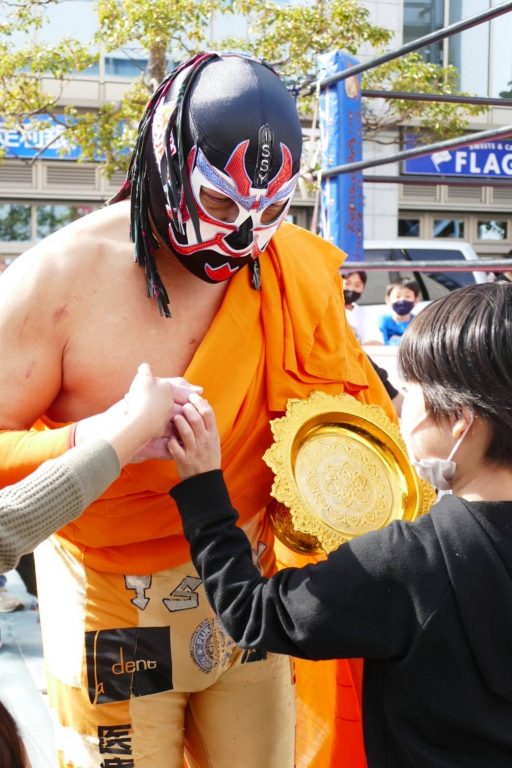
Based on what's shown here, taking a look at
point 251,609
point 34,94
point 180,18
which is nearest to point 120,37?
point 180,18

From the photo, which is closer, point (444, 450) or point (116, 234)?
point (444, 450)

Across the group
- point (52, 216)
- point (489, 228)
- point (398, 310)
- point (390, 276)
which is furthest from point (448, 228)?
point (398, 310)

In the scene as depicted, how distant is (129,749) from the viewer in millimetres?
1840

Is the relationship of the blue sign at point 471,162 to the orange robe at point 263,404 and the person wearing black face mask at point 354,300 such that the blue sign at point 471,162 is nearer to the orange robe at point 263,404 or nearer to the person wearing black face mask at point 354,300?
the person wearing black face mask at point 354,300

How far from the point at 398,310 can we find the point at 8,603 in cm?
364

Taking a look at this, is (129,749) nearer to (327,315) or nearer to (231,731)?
(231,731)

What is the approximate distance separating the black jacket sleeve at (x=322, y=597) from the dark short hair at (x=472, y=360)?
A: 210 millimetres

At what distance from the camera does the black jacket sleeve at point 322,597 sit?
135cm

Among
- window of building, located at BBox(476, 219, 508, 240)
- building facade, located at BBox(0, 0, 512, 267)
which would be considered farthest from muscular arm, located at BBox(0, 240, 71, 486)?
window of building, located at BBox(476, 219, 508, 240)

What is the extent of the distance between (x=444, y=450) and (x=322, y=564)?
0.85ft

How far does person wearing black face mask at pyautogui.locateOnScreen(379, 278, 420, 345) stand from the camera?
7000mm

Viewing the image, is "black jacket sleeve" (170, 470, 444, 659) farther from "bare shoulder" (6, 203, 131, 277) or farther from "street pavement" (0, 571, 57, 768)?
"street pavement" (0, 571, 57, 768)

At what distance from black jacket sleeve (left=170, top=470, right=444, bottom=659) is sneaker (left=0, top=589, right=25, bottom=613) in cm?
357

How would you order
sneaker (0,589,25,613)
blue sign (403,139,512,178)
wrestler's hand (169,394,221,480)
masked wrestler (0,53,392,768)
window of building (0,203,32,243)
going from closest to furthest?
wrestler's hand (169,394,221,480)
masked wrestler (0,53,392,768)
sneaker (0,589,25,613)
blue sign (403,139,512,178)
window of building (0,203,32,243)
